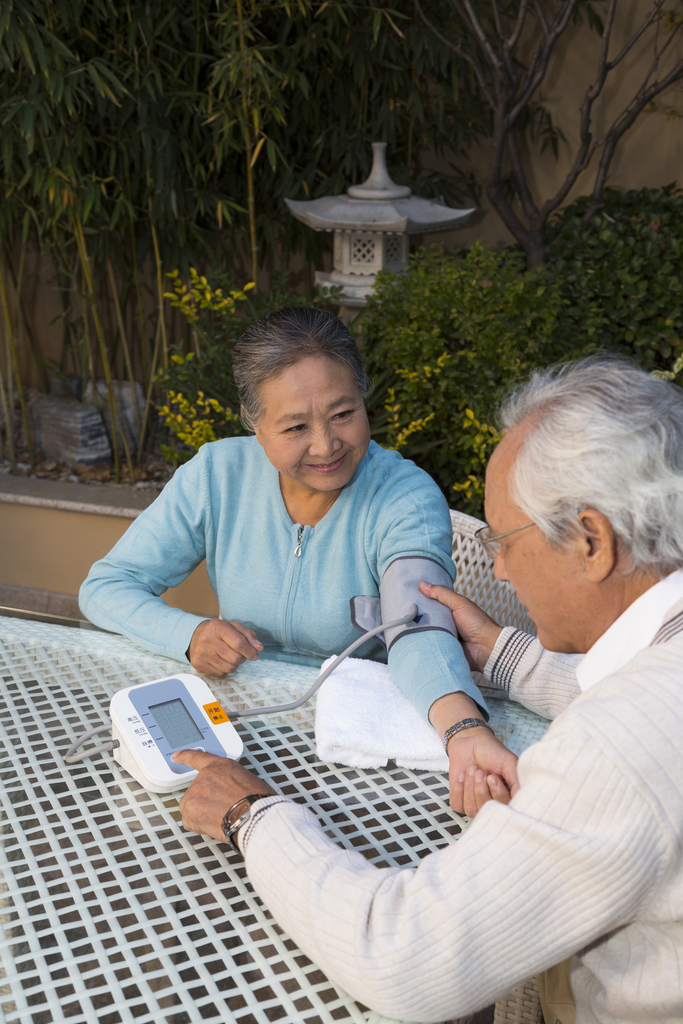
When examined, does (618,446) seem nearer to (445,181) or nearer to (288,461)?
(288,461)

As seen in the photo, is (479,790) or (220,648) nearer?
(479,790)

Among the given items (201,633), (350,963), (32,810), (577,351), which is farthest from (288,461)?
(577,351)

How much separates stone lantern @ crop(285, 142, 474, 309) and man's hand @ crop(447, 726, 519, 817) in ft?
8.13

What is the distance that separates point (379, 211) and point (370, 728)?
2.53m

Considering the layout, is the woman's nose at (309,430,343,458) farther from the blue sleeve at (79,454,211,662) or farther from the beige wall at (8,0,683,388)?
the beige wall at (8,0,683,388)

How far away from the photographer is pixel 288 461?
1667 mm

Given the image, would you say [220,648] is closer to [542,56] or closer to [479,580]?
[479,580]

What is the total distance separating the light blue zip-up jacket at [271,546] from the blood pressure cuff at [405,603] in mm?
38

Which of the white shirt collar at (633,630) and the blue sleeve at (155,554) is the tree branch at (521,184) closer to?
the blue sleeve at (155,554)

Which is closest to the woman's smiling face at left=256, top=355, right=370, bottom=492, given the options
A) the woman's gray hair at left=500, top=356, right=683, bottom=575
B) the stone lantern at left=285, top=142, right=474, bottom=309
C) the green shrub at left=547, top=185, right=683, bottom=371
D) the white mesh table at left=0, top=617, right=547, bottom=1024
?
the white mesh table at left=0, top=617, right=547, bottom=1024

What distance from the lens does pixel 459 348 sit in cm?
319

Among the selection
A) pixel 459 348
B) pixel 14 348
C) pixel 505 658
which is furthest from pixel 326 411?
pixel 14 348

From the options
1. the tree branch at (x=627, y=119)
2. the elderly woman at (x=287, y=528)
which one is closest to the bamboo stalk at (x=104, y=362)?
the tree branch at (x=627, y=119)

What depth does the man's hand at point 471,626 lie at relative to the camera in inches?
58.9
